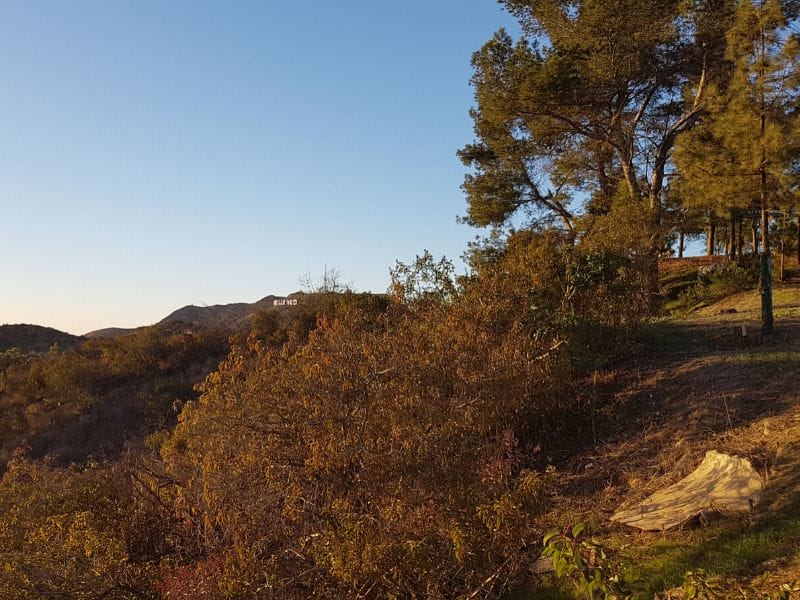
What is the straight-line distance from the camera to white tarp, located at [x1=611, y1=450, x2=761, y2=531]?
17.7 ft

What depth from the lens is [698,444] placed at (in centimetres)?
702

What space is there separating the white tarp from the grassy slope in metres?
0.11

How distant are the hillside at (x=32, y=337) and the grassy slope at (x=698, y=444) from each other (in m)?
31.8

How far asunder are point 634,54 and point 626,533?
15699 mm

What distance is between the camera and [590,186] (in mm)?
23062

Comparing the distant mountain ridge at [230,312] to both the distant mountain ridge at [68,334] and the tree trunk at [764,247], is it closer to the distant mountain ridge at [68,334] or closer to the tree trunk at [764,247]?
the distant mountain ridge at [68,334]

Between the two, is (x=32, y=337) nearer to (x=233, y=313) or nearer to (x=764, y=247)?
(x=233, y=313)

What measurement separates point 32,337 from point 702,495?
40.0 m

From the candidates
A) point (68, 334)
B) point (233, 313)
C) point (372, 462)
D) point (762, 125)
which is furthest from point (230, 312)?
point (372, 462)

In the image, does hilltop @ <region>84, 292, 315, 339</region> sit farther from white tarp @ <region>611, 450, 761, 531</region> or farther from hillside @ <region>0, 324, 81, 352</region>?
white tarp @ <region>611, 450, 761, 531</region>

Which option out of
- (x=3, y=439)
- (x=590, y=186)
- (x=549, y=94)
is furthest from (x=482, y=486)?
(x=590, y=186)

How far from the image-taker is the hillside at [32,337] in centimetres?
3384

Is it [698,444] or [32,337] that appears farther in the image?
[32,337]

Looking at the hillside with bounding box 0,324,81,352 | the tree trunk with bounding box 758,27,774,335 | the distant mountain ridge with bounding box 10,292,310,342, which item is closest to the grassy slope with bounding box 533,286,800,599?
the tree trunk with bounding box 758,27,774,335
